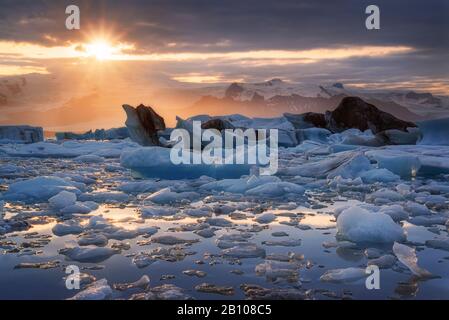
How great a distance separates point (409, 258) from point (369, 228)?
862 millimetres

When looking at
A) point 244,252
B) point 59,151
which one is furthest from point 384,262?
point 59,151

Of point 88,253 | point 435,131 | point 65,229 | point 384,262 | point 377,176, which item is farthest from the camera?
point 435,131

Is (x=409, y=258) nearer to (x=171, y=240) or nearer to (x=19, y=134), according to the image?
(x=171, y=240)

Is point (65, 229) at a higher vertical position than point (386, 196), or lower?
lower

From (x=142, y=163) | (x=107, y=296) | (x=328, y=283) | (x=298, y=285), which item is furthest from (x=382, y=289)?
(x=142, y=163)

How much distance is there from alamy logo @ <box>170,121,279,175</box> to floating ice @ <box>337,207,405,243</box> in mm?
7777

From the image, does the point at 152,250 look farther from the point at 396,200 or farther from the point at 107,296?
the point at 396,200

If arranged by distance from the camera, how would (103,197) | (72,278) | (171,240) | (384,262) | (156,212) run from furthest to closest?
(103,197) < (156,212) < (171,240) < (384,262) < (72,278)

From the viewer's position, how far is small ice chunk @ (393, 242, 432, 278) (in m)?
4.39

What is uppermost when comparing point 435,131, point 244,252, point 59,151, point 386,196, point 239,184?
point 435,131

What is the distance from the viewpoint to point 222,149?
19766mm

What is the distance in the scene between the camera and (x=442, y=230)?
625 cm

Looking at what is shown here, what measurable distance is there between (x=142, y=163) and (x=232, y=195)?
6.99 metres

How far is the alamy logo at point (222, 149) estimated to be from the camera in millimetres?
14445
